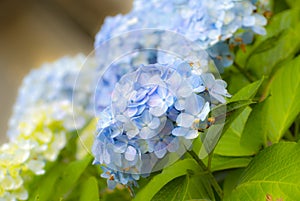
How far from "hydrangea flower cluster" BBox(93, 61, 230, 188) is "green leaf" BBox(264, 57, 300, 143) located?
12cm

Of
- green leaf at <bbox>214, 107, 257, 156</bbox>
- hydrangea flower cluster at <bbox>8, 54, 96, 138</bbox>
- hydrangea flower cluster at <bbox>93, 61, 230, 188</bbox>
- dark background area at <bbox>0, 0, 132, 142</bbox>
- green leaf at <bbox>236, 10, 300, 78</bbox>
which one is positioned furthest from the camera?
dark background area at <bbox>0, 0, 132, 142</bbox>

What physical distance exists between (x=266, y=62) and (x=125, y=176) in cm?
29

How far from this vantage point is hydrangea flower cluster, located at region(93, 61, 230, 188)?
41cm

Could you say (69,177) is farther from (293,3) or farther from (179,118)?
(293,3)

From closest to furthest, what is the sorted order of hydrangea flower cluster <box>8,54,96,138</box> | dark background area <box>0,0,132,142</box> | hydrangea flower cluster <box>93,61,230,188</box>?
hydrangea flower cluster <box>93,61,230,188</box>
hydrangea flower cluster <box>8,54,96,138</box>
dark background area <box>0,0,132,142</box>

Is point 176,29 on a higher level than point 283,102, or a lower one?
higher

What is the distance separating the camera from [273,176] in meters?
0.44

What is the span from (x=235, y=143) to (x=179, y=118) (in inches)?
5.6

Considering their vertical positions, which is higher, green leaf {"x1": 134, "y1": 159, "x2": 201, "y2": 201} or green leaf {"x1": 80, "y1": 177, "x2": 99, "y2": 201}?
green leaf {"x1": 80, "y1": 177, "x2": 99, "y2": 201}

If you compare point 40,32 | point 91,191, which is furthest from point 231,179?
point 40,32

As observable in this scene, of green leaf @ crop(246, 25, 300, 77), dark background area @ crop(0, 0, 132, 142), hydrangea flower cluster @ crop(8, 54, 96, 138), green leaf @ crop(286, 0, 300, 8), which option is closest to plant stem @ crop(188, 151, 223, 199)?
green leaf @ crop(246, 25, 300, 77)

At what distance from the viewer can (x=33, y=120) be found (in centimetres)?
72

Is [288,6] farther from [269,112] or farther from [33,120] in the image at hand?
[33,120]

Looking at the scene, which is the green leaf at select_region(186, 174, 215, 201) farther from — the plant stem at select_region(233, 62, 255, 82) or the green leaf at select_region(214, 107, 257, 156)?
the plant stem at select_region(233, 62, 255, 82)
